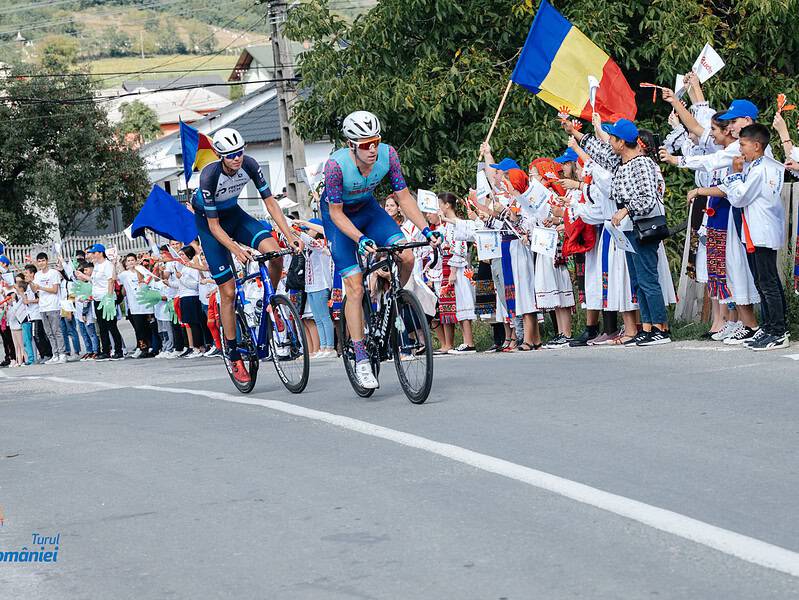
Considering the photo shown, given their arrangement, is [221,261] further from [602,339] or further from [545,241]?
[602,339]

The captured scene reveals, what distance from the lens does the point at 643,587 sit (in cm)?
491

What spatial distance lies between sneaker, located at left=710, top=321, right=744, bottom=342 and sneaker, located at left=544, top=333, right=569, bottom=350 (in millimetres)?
1936

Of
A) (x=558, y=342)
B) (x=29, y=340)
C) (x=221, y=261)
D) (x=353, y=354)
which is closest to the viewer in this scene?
(x=353, y=354)

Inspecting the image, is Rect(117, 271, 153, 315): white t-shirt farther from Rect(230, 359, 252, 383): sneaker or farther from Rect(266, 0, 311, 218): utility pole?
Rect(230, 359, 252, 383): sneaker

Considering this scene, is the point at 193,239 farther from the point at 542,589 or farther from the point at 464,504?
the point at 542,589

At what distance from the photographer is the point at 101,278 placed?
24.4m

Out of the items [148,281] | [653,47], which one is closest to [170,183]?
[148,281]

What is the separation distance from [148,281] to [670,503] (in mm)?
17986

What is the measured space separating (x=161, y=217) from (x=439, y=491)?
13.2 m

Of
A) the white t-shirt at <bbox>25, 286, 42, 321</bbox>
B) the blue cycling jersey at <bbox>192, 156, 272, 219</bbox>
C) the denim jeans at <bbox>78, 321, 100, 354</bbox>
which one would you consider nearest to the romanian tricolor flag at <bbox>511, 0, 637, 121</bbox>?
the blue cycling jersey at <bbox>192, 156, 272, 219</bbox>

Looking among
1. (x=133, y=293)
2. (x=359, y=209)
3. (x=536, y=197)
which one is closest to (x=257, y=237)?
(x=359, y=209)

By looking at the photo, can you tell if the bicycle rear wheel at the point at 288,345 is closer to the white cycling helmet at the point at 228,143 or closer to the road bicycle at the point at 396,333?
the road bicycle at the point at 396,333

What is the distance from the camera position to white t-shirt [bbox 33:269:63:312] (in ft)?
84.4

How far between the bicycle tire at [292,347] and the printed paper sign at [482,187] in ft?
14.1
